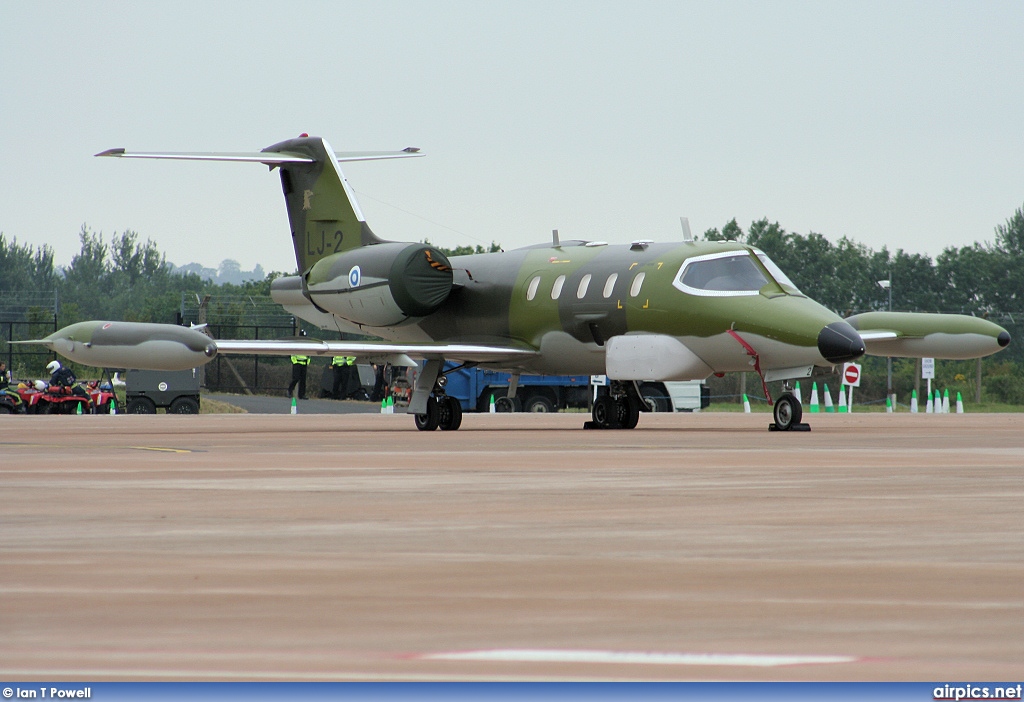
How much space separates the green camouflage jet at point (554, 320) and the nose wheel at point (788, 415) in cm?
2

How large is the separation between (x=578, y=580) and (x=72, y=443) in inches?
510

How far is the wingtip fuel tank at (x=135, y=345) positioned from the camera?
20.8 metres

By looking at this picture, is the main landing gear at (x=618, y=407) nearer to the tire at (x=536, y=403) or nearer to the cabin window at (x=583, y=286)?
the cabin window at (x=583, y=286)

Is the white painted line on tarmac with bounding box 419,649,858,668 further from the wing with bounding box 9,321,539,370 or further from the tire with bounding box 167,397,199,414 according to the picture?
the tire with bounding box 167,397,199,414

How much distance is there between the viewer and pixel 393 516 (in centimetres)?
681

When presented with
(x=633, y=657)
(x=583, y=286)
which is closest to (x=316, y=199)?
(x=583, y=286)

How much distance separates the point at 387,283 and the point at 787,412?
23.8ft

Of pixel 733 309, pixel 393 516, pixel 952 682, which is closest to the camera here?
pixel 952 682

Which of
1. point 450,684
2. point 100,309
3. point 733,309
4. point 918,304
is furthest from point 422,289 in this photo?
point 100,309

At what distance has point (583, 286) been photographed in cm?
2145

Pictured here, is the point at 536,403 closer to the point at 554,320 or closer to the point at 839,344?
the point at 554,320

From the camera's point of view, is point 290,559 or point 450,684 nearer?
point 450,684

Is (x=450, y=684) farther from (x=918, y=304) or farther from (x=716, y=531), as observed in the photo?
(x=918, y=304)

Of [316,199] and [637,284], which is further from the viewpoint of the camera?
[316,199]
